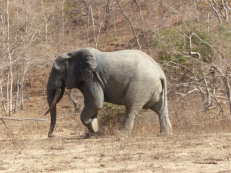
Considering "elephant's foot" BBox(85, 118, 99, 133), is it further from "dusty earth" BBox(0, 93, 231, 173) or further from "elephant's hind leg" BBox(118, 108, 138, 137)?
"dusty earth" BBox(0, 93, 231, 173)

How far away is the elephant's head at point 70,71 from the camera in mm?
12255

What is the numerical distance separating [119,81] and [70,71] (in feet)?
4.01

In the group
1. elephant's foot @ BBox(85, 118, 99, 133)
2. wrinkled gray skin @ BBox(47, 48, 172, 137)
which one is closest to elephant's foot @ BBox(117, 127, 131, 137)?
wrinkled gray skin @ BBox(47, 48, 172, 137)

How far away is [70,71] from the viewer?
12.6 metres

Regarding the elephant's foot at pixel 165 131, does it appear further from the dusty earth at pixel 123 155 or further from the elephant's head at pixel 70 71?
the elephant's head at pixel 70 71

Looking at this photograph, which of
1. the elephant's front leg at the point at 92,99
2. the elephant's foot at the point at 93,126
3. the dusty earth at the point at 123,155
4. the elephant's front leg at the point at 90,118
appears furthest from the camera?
the elephant's foot at the point at 93,126

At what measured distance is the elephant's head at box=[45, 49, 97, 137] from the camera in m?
12.3

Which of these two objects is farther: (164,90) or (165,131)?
(164,90)

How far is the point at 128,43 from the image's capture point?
103 feet

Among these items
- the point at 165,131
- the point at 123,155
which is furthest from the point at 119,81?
the point at 123,155

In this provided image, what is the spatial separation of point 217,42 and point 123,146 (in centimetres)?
482

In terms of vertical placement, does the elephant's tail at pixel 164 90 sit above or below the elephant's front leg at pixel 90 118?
above

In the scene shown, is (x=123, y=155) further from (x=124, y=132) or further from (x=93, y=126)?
(x=93, y=126)

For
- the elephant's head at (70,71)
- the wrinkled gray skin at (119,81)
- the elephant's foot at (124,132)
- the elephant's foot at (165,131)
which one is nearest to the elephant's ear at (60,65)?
the elephant's head at (70,71)
